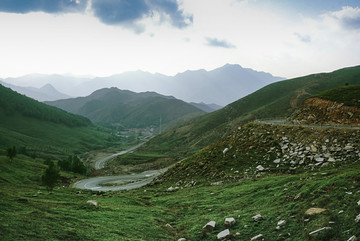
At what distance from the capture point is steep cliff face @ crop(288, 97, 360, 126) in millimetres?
39750

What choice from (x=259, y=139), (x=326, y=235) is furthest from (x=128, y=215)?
(x=259, y=139)

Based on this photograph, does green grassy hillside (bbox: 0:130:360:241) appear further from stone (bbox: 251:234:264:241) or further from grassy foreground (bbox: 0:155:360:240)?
stone (bbox: 251:234:264:241)

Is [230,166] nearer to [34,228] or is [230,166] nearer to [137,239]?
[137,239]

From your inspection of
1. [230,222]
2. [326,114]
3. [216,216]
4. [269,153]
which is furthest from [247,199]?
[326,114]

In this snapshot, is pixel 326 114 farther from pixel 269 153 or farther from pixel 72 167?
pixel 72 167

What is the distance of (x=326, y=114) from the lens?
43.7 metres

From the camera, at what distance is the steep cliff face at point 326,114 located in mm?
39750

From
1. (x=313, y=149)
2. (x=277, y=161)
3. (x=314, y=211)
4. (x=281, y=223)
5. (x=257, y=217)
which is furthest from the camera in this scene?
(x=277, y=161)

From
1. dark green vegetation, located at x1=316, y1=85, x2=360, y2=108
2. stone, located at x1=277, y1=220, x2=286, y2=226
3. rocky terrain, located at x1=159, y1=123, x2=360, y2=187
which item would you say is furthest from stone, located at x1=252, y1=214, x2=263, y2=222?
dark green vegetation, located at x1=316, y1=85, x2=360, y2=108

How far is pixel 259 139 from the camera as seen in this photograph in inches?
1561

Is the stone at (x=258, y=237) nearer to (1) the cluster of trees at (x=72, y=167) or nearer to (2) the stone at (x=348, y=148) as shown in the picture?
(2) the stone at (x=348, y=148)

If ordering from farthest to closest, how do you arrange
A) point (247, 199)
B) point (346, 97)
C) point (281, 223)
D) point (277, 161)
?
point (346, 97)
point (277, 161)
point (247, 199)
point (281, 223)

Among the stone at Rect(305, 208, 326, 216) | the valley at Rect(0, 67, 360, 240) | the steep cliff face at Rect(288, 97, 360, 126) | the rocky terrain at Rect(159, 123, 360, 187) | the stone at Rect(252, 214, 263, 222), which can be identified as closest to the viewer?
the valley at Rect(0, 67, 360, 240)

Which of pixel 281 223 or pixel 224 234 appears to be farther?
pixel 224 234
